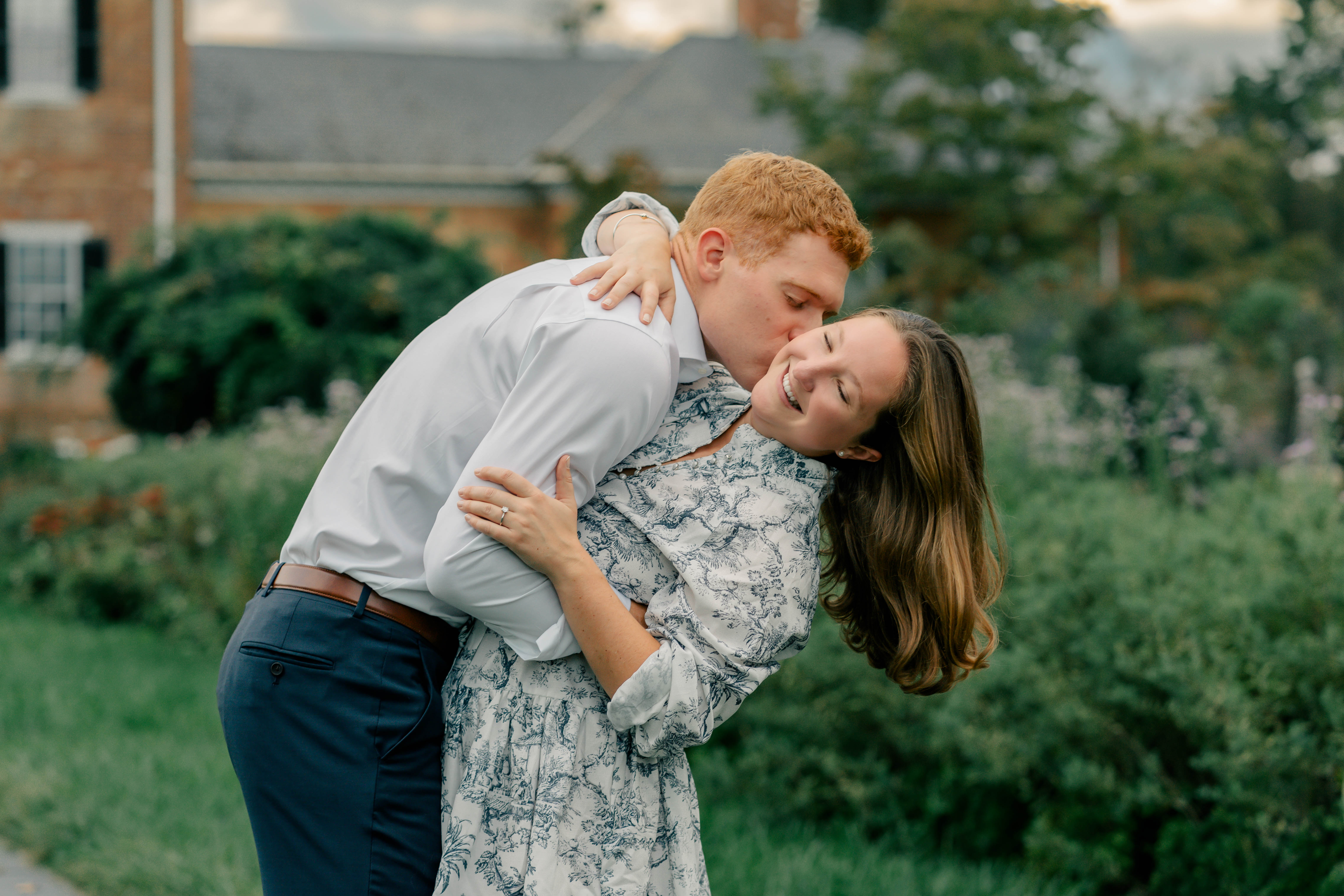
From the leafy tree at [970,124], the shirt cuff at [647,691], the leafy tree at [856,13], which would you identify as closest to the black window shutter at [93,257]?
the leafy tree at [970,124]

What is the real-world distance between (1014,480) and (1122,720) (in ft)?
5.97

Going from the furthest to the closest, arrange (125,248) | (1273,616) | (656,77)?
(656,77) → (125,248) → (1273,616)

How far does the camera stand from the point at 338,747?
210 cm

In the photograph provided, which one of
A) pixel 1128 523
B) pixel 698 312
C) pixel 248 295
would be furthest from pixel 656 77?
pixel 698 312

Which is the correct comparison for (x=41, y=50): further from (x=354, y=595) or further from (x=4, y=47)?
(x=354, y=595)

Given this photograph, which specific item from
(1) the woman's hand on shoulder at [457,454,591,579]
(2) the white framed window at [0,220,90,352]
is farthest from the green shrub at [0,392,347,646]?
(2) the white framed window at [0,220,90,352]

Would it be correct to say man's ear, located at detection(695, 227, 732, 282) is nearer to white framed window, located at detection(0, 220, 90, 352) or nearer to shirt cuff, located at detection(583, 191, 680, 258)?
shirt cuff, located at detection(583, 191, 680, 258)

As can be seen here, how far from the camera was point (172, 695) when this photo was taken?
6656 mm

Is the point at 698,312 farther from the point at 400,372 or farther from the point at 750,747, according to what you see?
the point at 750,747

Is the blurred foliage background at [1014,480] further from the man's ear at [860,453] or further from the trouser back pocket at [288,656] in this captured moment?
the trouser back pocket at [288,656]

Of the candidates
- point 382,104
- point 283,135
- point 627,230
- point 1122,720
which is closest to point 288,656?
point 627,230

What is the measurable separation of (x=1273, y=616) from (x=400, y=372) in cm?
316

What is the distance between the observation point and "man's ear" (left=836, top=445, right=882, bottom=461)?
7.38 feet

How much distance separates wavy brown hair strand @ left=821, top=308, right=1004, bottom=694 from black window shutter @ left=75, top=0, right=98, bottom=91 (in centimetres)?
2015
